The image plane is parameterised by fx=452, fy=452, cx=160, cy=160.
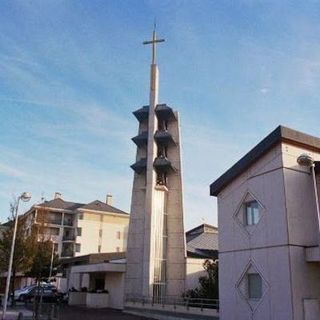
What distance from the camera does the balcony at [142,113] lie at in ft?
137

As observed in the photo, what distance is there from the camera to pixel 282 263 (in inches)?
739

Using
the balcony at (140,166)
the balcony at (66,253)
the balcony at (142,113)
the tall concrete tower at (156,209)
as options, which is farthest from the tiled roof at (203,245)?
the balcony at (66,253)

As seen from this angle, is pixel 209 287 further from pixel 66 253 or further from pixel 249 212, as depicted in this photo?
pixel 66 253

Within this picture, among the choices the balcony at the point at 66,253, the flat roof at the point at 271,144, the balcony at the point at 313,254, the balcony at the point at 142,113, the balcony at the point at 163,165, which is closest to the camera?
the balcony at the point at 313,254

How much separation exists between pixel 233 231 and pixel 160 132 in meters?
19.2

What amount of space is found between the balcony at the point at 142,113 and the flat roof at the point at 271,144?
19710 mm

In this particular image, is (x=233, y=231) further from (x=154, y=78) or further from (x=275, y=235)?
(x=154, y=78)

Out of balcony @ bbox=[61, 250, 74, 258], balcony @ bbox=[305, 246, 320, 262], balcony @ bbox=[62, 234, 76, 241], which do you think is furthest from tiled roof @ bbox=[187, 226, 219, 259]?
balcony @ bbox=[62, 234, 76, 241]

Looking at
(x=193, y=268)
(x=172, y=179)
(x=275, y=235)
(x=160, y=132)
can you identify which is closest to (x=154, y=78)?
(x=160, y=132)

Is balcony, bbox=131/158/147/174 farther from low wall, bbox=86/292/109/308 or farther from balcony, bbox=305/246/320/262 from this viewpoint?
balcony, bbox=305/246/320/262

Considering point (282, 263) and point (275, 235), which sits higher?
point (275, 235)

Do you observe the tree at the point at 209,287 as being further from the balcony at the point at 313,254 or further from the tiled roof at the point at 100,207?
the tiled roof at the point at 100,207

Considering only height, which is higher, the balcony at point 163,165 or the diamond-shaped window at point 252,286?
the balcony at point 163,165

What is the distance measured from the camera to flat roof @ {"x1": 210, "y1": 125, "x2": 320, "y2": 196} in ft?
65.9
